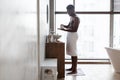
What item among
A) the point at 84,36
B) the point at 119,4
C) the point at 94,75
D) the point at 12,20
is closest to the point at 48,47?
the point at 94,75

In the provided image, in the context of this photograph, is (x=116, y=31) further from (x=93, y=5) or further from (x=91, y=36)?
(x=93, y=5)

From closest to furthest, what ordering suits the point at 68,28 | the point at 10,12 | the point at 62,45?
the point at 10,12 → the point at 62,45 → the point at 68,28

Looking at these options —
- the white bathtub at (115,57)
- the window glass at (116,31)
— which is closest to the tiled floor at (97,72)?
the white bathtub at (115,57)

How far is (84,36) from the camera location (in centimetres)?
696

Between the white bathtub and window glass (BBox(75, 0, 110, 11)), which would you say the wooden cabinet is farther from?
window glass (BBox(75, 0, 110, 11))

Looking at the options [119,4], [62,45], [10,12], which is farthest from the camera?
[119,4]

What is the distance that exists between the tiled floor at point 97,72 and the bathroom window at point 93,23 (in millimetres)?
673

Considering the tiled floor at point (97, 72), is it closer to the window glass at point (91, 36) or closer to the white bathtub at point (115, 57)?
the white bathtub at point (115, 57)

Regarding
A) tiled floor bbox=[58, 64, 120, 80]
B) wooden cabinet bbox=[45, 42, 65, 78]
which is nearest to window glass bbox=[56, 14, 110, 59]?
tiled floor bbox=[58, 64, 120, 80]

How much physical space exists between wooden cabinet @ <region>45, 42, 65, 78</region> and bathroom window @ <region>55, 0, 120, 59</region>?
6.18 ft

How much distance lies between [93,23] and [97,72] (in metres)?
1.91

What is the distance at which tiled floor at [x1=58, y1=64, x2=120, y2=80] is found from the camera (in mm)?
4922

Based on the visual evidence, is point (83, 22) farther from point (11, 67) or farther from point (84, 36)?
point (11, 67)

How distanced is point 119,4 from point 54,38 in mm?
2646
